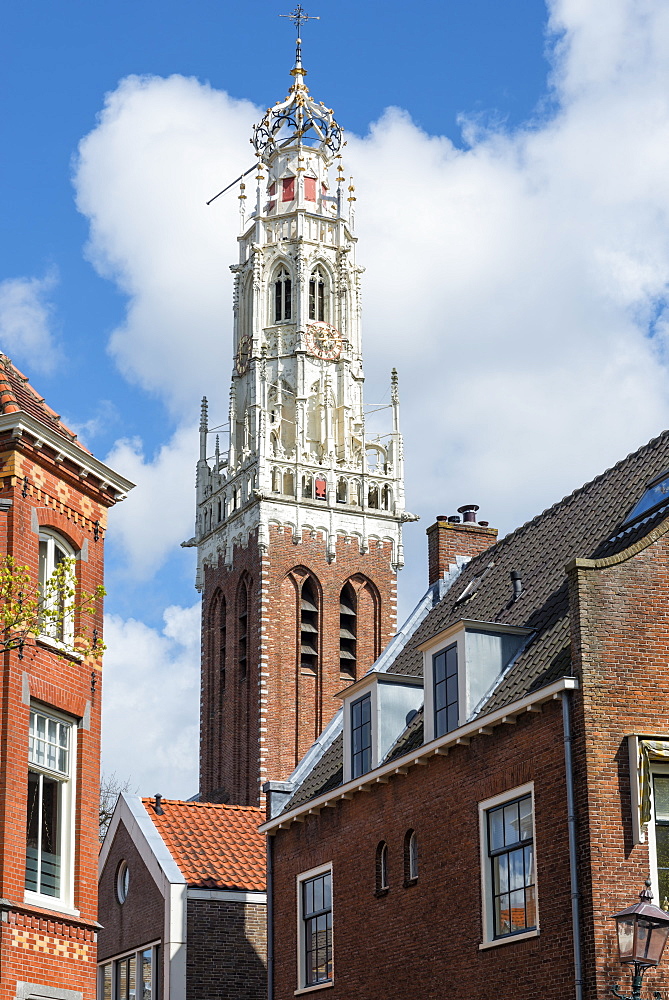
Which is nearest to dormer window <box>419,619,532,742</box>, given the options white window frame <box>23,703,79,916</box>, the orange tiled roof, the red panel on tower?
A: white window frame <box>23,703,79,916</box>

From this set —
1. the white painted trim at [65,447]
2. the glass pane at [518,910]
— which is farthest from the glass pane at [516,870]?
the white painted trim at [65,447]

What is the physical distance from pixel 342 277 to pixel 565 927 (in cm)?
5733

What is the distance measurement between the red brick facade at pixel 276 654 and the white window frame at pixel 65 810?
42.2 m

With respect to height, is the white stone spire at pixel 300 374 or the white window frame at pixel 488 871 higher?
the white stone spire at pixel 300 374

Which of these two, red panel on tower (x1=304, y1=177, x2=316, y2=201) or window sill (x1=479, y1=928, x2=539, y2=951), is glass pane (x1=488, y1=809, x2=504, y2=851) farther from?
red panel on tower (x1=304, y1=177, x2=316, y2=201)

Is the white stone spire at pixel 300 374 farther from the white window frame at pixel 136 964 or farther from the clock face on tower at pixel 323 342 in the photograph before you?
the white window frame at pixel 136 964

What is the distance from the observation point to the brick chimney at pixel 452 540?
3294 centimetres

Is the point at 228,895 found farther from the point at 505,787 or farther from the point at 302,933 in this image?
the point at 505,787

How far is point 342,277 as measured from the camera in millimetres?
76312

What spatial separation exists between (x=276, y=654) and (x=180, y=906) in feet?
117

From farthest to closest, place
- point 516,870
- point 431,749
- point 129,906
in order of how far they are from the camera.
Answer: point 129,906 < point 431,749 < point 516,870

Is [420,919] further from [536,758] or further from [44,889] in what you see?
[44,889]

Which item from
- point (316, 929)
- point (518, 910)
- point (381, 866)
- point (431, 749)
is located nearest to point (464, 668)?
point (431, 749)

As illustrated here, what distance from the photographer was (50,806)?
74.2 feet
